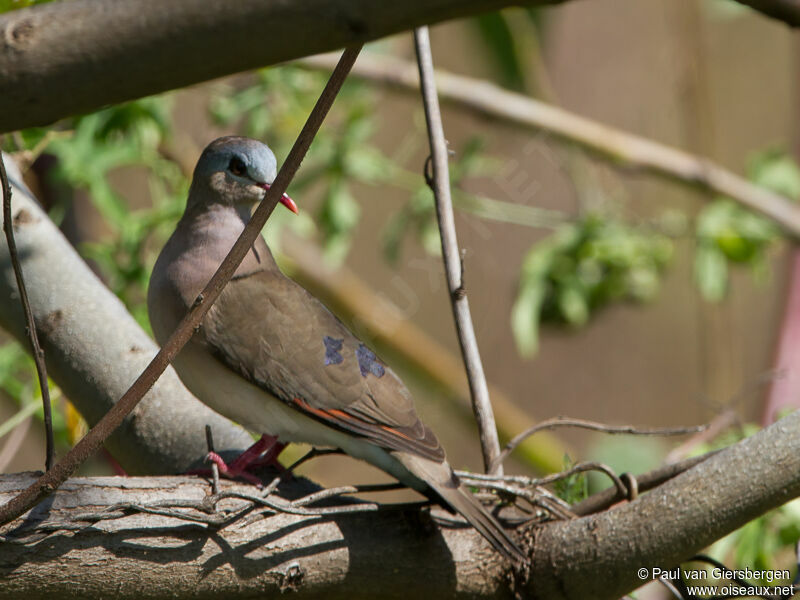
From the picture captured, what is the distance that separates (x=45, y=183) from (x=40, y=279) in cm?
157

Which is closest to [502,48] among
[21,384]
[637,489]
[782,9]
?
[21,384]

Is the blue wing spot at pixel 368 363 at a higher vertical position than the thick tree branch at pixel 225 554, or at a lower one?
higher

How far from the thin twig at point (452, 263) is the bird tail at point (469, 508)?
270 millimetres

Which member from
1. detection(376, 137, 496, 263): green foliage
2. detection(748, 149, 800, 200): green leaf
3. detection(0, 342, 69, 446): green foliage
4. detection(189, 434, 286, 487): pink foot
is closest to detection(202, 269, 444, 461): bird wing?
detection(189, 434, 286, 487): pink foot

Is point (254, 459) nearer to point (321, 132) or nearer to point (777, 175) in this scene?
point (321, 132)

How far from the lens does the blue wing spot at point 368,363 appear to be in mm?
2025

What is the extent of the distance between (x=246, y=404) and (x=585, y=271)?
222cm

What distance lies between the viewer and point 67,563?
1452 mm

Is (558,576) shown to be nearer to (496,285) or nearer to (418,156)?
(496,285)

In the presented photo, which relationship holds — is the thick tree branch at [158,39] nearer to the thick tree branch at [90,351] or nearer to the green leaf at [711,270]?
the thick tree branch at [90,351]

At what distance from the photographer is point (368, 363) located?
2.04 m

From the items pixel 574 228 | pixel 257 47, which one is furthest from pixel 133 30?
pixel 574 228

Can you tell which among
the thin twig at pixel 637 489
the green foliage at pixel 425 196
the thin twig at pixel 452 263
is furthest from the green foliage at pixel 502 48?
the thin twig at pixel 637 489

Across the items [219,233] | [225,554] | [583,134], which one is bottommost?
[225,554]
